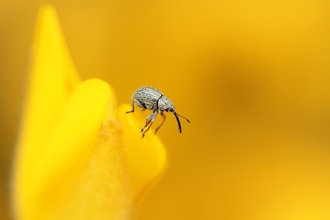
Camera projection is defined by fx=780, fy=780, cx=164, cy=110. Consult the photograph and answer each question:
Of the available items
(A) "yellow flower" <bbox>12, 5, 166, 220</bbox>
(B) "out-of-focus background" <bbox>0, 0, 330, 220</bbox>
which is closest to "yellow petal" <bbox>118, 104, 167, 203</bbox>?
(A) "yellow flower" <bbox>12, 5, 166, 220</bbox>

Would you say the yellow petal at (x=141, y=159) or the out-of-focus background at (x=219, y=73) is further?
the out-of-focus background at (x=219, y=73)

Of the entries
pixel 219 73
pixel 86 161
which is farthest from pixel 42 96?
pixel 219 73

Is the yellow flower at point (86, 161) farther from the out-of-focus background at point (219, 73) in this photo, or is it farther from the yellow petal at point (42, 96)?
the out-of-focus background at point (219, 73)

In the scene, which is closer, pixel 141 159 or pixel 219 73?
pixel 141 159

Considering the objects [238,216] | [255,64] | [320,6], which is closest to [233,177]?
[238,216]

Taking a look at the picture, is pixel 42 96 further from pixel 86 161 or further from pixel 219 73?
pixel 219 73

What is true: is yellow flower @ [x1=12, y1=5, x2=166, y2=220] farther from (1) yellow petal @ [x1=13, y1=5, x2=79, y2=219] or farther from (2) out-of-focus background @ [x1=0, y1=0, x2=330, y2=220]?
(2) out-of-focus background @ [x1=0, y1=0, x2=330, y2=220]

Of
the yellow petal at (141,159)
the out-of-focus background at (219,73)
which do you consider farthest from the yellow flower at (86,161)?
the out-of-focus background at (219,73)
